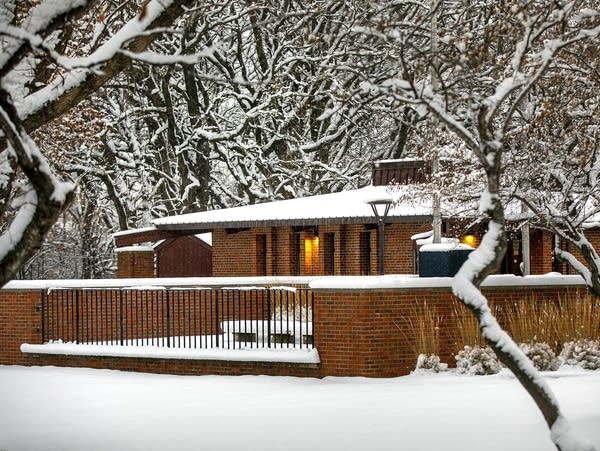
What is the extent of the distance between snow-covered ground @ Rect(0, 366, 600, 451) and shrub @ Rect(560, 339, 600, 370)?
273 millimetres

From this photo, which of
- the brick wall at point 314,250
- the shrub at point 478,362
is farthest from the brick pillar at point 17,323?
the brick wall at point 314,250

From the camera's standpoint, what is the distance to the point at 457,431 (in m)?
11.2

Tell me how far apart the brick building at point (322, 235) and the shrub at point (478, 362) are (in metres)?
10.3

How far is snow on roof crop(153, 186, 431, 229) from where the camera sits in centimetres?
2758

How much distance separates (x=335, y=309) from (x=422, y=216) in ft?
35.5

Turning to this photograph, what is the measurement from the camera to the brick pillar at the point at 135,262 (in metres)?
35.5

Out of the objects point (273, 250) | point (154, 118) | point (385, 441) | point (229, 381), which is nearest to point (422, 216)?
point (273, 250)

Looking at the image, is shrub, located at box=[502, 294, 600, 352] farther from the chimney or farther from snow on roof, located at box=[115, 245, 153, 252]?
snow on roof, located at box=[115, 245, 153, 252]

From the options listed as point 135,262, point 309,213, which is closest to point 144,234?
point 135,262

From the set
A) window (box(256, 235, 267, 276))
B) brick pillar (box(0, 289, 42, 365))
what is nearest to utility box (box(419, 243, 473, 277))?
brick pillar (box(0, 289, 42, 365))

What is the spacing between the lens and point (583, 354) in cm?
1680

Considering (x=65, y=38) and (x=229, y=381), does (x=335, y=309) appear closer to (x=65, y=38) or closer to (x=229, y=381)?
(x=229, y=381)

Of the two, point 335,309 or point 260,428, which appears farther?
point 335,309

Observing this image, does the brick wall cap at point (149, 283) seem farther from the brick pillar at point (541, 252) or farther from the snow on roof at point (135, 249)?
the snow on roof at point (135, 249)
